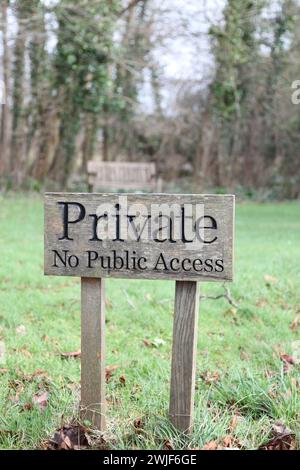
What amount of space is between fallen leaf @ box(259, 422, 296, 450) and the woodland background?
1067 centimetres

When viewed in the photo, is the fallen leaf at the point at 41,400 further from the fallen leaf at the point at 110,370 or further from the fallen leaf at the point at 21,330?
the fallen leaf at the point at 21,330

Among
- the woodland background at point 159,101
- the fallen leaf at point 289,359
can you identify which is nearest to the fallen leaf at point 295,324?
the fallen leaf at point 289,359

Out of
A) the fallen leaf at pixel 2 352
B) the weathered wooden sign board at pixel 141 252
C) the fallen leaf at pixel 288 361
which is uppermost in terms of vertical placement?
the weathered wooden sign board at pixel 141 252

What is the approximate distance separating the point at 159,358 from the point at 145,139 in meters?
16.7

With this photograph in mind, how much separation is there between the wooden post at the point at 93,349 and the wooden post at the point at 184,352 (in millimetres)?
338

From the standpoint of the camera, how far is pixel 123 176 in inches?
592

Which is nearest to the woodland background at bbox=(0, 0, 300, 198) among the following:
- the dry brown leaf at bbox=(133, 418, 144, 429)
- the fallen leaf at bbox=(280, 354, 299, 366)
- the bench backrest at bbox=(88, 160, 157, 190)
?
the bench backrest at bbox=(88, 160, 157, 190)

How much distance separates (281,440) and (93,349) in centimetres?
94

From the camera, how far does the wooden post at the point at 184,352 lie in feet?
8.47

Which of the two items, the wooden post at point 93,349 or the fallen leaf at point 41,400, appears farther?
the fallen leaf at point 41,400

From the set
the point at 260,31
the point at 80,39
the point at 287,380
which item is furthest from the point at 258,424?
the point at 260,31

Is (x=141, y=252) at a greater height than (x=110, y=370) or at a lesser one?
greater

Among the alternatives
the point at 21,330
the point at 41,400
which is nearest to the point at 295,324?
the point at 21,330

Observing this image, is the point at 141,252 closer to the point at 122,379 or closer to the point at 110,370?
the point at 122,379
